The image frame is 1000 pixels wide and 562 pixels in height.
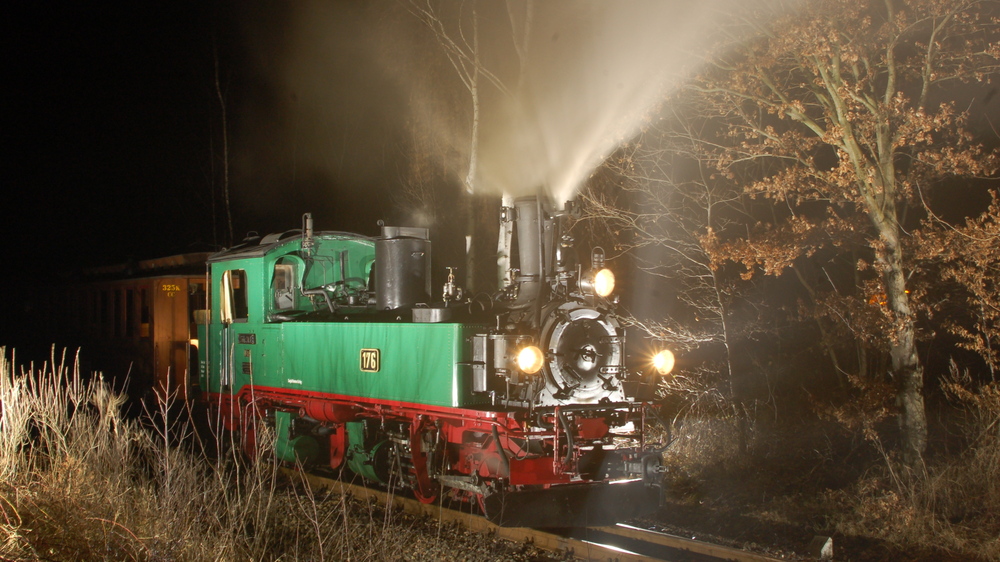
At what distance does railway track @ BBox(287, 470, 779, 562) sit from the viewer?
576cm

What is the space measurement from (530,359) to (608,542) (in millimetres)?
1775

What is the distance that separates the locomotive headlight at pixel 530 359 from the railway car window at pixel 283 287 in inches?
165

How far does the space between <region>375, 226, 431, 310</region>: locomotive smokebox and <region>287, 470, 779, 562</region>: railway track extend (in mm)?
2223

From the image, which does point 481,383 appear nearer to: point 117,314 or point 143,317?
point 143,317

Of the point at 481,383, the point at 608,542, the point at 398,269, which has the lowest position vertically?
the point at 608,542

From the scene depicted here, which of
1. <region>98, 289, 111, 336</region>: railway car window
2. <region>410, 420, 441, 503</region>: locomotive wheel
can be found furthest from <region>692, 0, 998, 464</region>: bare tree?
<region>98, 289, 111, 336</region>: railway car window

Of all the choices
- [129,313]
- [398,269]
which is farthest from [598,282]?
[129,313]

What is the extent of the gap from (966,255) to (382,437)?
A: 6354 mm

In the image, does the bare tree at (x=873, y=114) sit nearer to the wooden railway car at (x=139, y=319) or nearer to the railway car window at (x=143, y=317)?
Result: the wooden railway car at (x=139, y=319)

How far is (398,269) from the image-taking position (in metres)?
8.07

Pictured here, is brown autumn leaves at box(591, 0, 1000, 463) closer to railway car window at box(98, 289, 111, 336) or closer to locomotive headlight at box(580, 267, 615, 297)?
locomotive headlight at box(580, 267, 615, 297)

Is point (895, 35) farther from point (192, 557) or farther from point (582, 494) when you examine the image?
point (192, 557)

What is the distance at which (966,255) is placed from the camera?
7.23 metres

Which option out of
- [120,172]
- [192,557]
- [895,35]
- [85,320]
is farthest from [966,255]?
[120,172]
